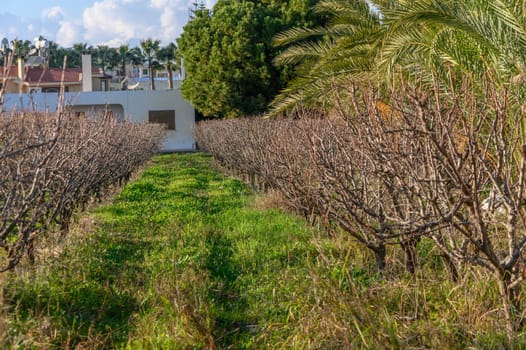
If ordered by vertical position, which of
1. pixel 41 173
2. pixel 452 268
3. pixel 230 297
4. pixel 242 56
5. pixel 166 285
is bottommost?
pixel 230 297

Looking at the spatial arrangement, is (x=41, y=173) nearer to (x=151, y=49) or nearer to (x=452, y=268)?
(x=452, y=268)

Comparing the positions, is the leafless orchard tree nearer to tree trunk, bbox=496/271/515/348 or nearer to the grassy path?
tree trunk, bbox=496/271/515/348

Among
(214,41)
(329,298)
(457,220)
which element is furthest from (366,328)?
(214,41)

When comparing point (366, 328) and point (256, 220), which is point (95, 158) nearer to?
point (256, 220)

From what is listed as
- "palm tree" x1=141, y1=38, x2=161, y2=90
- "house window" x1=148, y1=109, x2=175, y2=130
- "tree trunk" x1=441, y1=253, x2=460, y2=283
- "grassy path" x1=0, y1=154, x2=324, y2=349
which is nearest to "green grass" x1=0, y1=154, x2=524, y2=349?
"grassy path" x1=0, y1=154, x2=324, y2=349

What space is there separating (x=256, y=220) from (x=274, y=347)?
17.2ft

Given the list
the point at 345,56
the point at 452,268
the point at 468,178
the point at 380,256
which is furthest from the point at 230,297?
the point at 345,56

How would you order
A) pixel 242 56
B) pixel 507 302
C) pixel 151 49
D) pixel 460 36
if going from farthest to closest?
pixel 151 49
pixel 242 56
pixel 460 36
pixel 507 302

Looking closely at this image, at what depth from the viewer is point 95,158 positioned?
32.8 feet

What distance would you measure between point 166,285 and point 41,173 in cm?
145

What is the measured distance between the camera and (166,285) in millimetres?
6262

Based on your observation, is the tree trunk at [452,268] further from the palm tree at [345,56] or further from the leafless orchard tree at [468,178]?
the palm tree at [345,56]

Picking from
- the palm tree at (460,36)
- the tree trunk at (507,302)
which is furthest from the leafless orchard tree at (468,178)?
the palm tree at (460,36)

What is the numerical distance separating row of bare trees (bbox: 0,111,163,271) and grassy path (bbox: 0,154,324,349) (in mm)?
378
